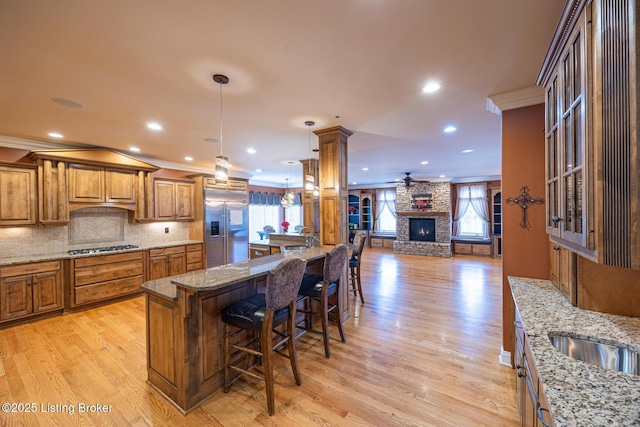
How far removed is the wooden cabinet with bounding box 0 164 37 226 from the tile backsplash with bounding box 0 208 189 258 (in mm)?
306

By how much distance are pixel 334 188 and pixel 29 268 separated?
172 inches

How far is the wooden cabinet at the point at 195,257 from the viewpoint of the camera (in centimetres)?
555

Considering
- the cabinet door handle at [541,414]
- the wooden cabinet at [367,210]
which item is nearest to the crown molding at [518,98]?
the cabinet door handle at [541,414]

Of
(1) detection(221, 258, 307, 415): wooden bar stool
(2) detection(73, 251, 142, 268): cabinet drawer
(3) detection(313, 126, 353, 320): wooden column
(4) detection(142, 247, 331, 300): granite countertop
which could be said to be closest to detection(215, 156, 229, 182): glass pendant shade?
(4) detection(142, 247, 331, 300): granite countertop

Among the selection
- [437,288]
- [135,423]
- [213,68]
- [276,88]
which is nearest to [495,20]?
[276,88]

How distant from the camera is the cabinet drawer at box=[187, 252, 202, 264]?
555 centimetres

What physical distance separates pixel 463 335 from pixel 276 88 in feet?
11.5

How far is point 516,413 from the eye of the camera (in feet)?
6.33

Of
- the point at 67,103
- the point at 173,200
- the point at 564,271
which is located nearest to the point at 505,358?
the point at 564,271

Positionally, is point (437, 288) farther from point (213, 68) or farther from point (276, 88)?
point (213, 68)

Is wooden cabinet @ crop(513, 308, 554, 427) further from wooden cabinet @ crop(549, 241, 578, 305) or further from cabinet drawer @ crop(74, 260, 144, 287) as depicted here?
cabinet drawer @ crop(74, 260, 144, 287)

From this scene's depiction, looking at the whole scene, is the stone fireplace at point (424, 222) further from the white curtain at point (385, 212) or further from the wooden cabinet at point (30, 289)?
the wooden cabinet at point (30, 289)

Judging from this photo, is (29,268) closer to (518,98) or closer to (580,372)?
(580,372)

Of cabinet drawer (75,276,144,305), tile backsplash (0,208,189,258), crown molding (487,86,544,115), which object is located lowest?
cabinet drawer (75,276,144,305)
